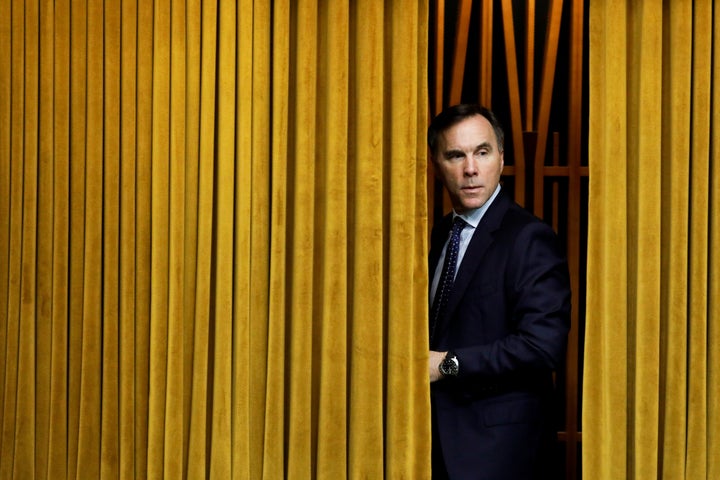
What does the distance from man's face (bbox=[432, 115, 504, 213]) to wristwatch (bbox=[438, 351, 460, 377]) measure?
46 centimetres

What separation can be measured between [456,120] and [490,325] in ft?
1.98

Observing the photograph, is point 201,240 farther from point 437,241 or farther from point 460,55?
point 460,55

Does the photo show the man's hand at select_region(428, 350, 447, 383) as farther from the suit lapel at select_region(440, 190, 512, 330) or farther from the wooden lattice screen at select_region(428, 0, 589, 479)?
the wooden lattice screen at select_region(428, 0, 589, 479)

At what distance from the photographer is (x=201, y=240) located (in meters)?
2.16

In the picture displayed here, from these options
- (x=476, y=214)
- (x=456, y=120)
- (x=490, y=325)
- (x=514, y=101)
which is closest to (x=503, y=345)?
(x=490, y=325)

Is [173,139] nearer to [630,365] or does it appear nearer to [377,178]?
[377,178]

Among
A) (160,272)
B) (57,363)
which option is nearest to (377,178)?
(160,272)

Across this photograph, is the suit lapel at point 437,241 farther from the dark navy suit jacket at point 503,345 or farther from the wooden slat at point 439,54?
the wooden slat at point 439,54

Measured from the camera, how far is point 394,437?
217 cm

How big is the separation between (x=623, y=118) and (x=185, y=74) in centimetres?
106

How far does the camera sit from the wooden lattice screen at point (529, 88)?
3051 millimetres

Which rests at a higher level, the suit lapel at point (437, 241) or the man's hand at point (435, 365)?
the suit lapel at point (437, 241)

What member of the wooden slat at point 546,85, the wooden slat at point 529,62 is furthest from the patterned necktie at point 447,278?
the wooden slat at point 529,62

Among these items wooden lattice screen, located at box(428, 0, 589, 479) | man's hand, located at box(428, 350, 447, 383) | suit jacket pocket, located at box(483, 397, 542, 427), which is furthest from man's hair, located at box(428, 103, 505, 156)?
suit jacket pocket, located at box(483, 397, 542, 427)
